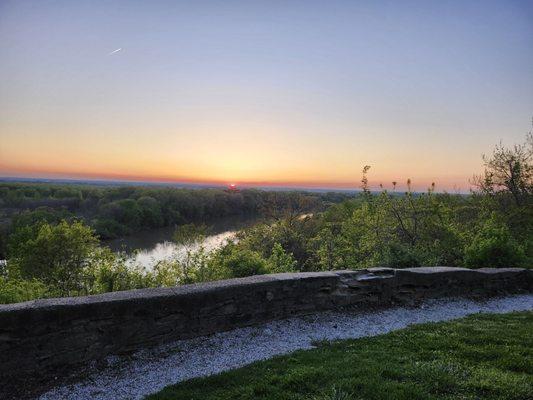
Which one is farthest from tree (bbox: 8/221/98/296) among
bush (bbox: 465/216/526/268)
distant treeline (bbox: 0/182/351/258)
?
bush (bbox: 465/216/526/268)

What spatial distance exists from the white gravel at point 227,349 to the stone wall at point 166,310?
22cm

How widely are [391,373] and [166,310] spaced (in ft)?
10.7

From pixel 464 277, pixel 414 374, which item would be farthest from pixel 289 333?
pixel 464 277

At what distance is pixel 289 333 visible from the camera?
6.17 m

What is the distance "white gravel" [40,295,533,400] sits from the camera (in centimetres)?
438

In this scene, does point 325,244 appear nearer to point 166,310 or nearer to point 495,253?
point 495,253

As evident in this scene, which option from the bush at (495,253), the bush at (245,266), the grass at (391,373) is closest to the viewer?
the grass at (391,373)

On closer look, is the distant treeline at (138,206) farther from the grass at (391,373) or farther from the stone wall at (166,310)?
the grass at (391,373)

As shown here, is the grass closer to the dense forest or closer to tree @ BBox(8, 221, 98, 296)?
the dense forest

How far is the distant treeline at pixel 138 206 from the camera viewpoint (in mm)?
29625

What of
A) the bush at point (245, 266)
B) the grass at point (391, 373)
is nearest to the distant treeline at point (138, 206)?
the bush at point (245, 266)

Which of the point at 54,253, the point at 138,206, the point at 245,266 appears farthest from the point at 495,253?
the point at 138,206

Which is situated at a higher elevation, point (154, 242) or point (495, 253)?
point (495, 253)

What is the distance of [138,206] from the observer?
149 feet
